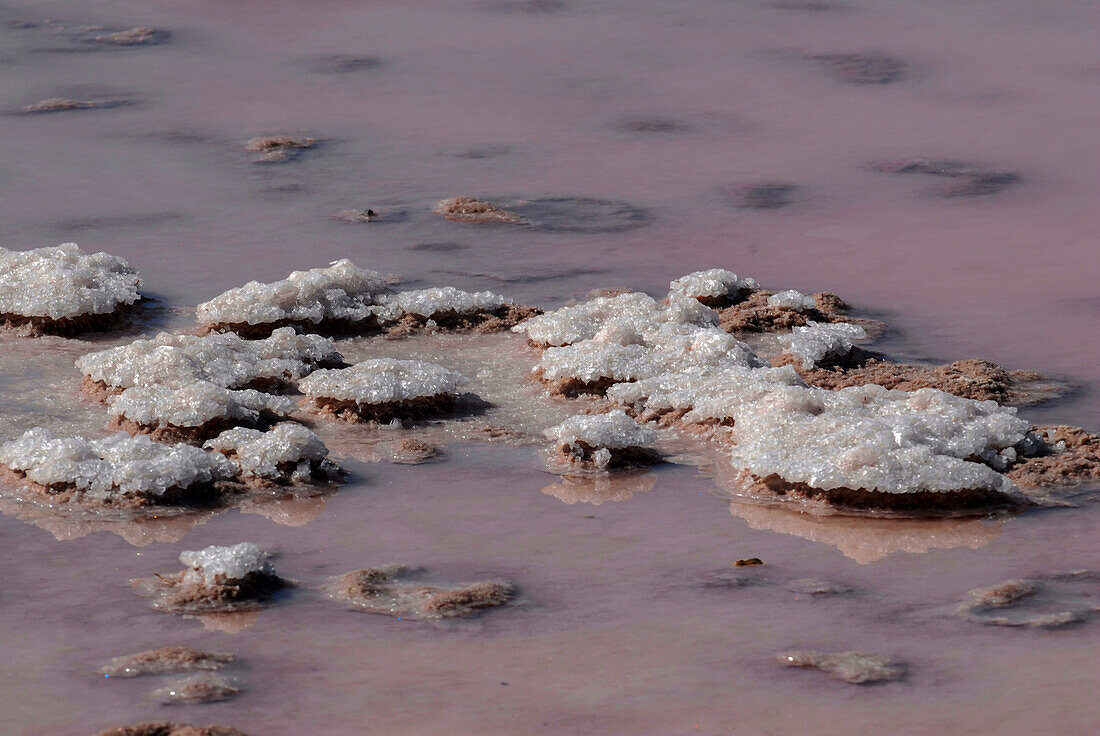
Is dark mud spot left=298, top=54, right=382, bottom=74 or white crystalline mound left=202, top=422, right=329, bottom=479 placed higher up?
dark mud spot left=298, top=54, right=382, bottom=74

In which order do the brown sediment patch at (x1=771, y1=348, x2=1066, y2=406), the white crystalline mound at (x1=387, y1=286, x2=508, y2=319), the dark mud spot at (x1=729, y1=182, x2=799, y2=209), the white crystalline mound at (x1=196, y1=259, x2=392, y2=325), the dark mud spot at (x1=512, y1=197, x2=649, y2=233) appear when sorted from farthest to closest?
the dark mud spot at (x1=729, y1=182, x2=799, y2=209) → the dark mud spot at (x1=512, y1=197, x2=649, y2=233) → the white crystalline mound at (x1=387, y1=286, x2=508, y2=319) → the white crystalline mound at (x1=196, y1=259, x2=392, y2=325) → the brown sediment patch at (x1=771, y1=348, x2=1066, y2=406)

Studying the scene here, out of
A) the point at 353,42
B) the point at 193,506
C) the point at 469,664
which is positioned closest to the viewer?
the point at 469,664

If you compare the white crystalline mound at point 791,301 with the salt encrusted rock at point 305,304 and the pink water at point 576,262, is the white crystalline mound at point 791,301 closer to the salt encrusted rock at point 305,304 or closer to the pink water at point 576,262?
the pink water at point 576,262

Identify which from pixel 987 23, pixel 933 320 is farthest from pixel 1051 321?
pixel 987 23

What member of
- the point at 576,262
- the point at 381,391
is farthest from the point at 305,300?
the point at 576,262

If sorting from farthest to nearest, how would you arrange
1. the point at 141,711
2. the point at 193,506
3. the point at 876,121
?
the point at 876,121
the point at 193,506
the point at 141,711

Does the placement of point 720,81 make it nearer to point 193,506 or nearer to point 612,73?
point 612,73

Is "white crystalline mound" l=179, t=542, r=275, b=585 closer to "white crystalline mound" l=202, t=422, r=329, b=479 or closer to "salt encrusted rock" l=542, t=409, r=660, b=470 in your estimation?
"white crystalline mound" l=202, t=422, r=329, b=479

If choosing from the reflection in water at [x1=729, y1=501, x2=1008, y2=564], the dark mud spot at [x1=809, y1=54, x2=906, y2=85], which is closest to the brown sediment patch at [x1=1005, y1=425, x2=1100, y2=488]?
the reflection in water at [x1=729, y1=501, x2=1008, y2=564]
